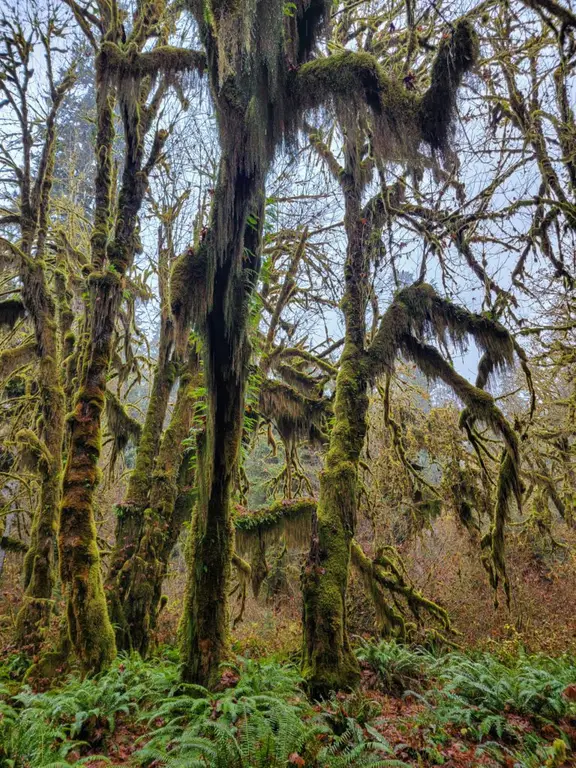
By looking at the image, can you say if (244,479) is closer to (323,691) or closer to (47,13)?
(323,691)

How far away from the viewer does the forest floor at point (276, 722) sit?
3088 millimetres

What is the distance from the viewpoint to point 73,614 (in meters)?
4.45

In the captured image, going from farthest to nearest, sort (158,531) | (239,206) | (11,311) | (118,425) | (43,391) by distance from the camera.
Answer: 1. (118,425)
2. (11,311)
3. (43,391)
4. (158,531)
5. (239,206)

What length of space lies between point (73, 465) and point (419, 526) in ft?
20.5

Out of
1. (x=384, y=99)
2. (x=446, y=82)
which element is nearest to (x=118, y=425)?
(x=384, y=99)

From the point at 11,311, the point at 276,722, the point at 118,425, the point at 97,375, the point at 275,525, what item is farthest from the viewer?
the point at 118,425

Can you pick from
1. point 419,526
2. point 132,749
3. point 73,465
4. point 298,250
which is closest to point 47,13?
point 298,250

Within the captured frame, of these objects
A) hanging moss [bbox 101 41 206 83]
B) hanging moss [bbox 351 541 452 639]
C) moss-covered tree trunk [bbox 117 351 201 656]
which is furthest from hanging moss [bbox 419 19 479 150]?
hanging moss [bbox 351 541 452 639]

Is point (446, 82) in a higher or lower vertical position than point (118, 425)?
higher

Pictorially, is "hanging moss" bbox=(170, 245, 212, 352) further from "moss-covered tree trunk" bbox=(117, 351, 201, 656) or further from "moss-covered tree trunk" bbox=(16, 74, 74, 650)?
"moss-covered tree trunk" bbox=(16, 74, 74, 650)

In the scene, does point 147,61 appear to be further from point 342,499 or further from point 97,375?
point 342,499

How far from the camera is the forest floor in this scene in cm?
309

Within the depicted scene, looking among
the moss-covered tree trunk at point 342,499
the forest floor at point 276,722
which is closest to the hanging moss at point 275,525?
the moss-covered tree trunk at point 342,499

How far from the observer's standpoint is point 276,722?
135 inches
